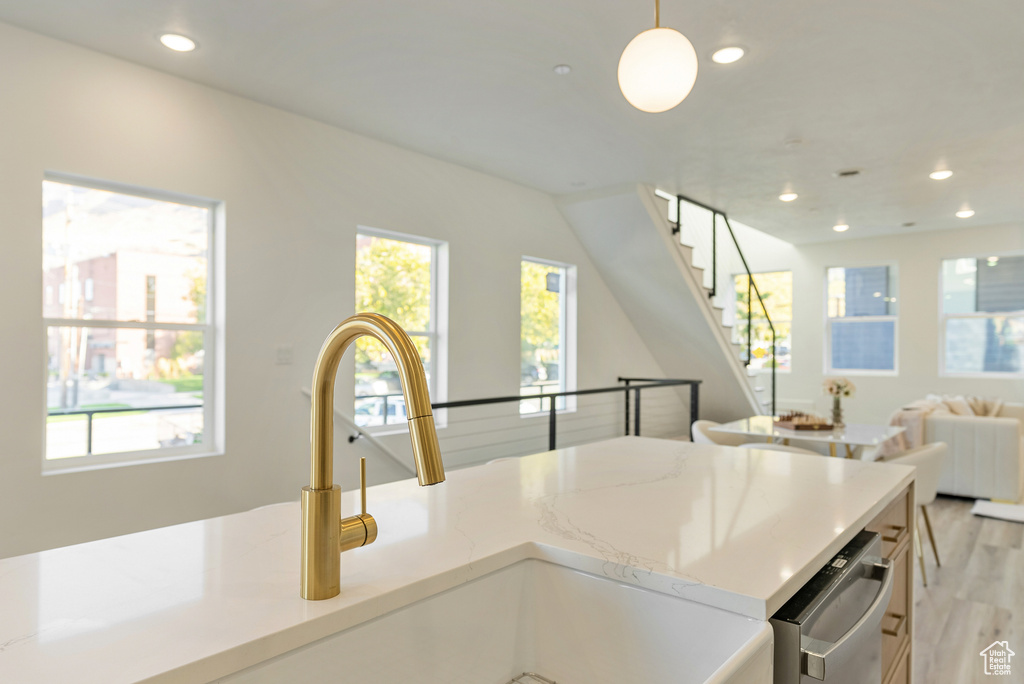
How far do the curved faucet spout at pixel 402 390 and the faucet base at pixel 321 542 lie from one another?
2 cm

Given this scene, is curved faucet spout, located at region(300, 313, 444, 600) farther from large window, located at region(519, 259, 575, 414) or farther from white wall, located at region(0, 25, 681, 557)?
large window, located at region(519, 259, 575, 414)

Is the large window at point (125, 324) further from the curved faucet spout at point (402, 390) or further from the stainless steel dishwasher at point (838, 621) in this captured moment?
the stainless steel dishwasher at point (838, 621)

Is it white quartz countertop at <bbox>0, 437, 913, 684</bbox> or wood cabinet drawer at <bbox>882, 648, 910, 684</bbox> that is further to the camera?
wood cabinet drawer at <bbox>882, 648, 910, 684</bbox>

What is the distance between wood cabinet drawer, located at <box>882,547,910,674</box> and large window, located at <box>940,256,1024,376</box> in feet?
23.9

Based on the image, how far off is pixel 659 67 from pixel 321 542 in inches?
62.5

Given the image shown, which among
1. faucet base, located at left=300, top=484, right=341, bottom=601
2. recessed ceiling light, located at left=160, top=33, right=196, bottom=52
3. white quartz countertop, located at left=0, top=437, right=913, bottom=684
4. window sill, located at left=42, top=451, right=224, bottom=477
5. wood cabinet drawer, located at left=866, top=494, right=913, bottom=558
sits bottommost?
window sill, located at left=42, top=451, right=224, bottom=477

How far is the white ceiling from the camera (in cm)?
271

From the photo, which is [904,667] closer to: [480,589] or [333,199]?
[480,589]

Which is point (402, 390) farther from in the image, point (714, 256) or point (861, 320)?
point (861, 320)

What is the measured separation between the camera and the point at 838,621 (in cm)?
99

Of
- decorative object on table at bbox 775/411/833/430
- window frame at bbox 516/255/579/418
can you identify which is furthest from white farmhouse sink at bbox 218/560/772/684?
window frame at bbox 516/255/579/418

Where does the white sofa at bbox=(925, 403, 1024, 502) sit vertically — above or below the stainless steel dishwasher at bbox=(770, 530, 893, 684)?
below

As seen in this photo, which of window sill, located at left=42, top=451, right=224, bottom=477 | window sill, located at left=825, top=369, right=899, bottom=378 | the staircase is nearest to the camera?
window sill, located at left=42, top=451, right=224, bottom=477

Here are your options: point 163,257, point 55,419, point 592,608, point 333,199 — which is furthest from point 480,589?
point 333,199
